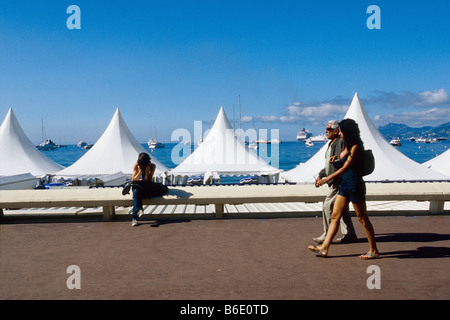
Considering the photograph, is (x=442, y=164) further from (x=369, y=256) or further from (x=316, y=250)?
(x=316, y=250)

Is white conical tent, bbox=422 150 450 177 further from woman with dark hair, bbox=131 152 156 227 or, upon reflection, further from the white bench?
woman with dark hair, bbox=131 152 156 227

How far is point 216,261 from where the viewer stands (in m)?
4.48

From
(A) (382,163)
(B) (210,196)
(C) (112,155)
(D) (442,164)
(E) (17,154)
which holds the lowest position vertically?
(D) (442,164)

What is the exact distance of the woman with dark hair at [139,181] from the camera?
255 inches

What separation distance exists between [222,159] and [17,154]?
16100mm

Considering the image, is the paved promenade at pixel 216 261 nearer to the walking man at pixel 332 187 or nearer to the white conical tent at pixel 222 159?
the walking man at pixel 332 187

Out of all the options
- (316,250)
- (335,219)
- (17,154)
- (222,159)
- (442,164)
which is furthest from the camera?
(17,154)

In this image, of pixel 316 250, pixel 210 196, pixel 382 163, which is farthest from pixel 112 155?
pixel 316 250

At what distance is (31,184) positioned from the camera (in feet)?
59.5

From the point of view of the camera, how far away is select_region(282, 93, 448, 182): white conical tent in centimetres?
1820

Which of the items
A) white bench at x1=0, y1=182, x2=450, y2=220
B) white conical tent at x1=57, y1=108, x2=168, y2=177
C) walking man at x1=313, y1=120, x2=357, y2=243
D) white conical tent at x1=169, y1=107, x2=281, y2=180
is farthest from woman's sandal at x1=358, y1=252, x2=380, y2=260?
white conical tent at x1=57, y1=108, x2=168, y2=177

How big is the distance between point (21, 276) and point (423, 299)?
4448 mm

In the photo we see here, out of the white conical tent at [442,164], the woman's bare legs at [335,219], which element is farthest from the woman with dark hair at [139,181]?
the white conical tent at [442,164]
